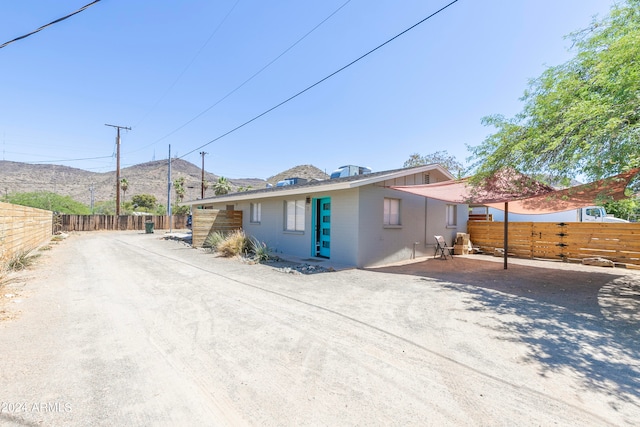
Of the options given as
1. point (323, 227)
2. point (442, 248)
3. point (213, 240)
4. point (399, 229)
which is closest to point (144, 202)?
point (213, 240)

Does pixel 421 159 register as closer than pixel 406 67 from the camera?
No

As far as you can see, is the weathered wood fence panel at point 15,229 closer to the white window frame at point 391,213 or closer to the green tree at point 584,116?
the white window frame at point 391,213

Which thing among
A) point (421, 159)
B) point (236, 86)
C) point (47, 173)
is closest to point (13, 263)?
point (236, 86)

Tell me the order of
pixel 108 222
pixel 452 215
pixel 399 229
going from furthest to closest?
pixel 108 222 → pixel 452 215 → pixel 399 229

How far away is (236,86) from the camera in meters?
13.1

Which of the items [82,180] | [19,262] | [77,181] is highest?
[82,180]

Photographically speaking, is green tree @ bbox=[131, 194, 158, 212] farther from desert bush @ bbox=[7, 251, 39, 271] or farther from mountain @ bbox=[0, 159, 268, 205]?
desert bush @ bbox=[7, 251, 39, 271]

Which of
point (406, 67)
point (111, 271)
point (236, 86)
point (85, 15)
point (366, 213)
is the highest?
point (236, 86)

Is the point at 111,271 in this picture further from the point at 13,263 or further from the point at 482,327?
the point at 482,327

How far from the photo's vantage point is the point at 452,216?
43.9 ft

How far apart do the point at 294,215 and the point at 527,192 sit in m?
7.79

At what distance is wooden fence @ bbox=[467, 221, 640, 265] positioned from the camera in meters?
A: 9.53

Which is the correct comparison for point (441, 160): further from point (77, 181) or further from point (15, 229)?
point (77, 181)

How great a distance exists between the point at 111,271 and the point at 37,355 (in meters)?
5.84
